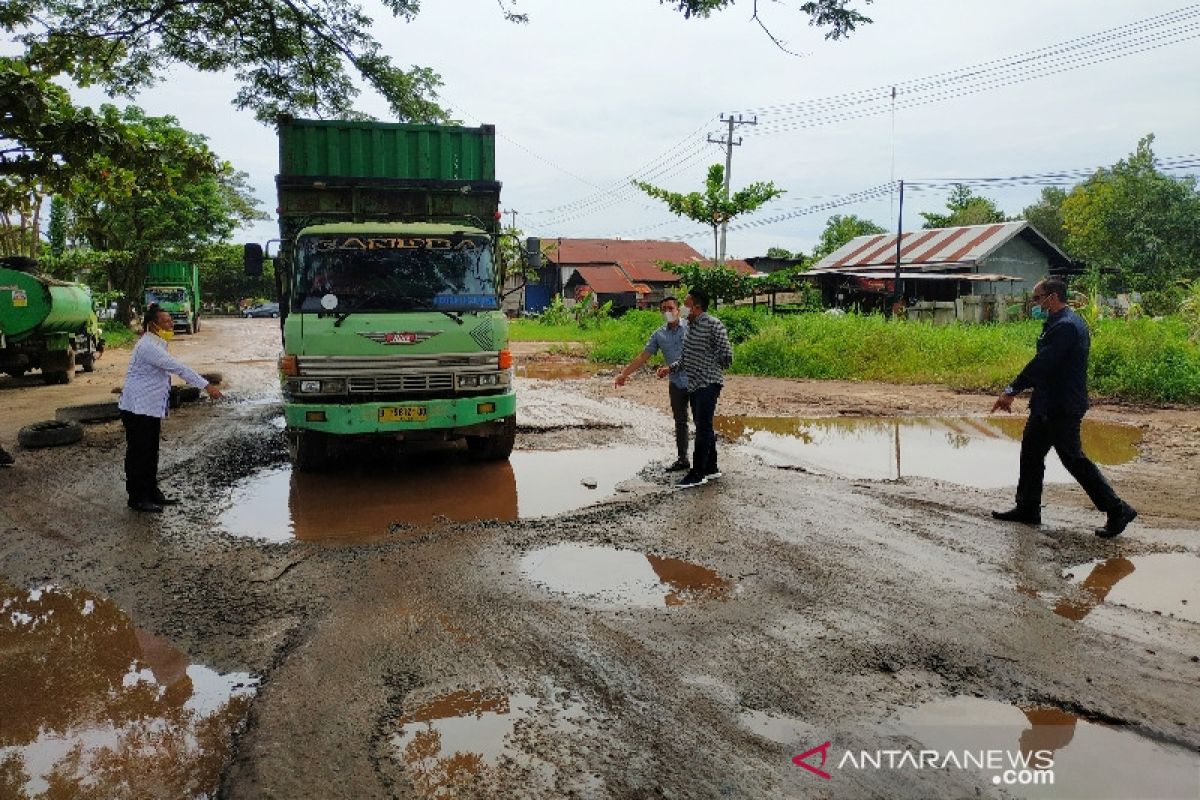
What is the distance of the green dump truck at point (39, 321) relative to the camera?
49.4ft

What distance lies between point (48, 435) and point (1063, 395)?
10.4 m

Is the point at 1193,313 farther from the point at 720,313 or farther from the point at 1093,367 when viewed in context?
the point at 720,313

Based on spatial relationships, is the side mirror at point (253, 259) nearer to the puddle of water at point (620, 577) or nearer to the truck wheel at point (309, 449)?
the truck wheel at point (309, 449)

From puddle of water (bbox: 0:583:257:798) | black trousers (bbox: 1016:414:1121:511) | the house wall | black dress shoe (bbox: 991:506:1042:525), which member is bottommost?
puddle of water (bbox: 0:583:257:798)

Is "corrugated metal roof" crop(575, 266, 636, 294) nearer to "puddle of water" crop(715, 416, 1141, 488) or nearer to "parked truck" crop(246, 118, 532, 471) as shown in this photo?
"puddle of water" crop(715, 416, 1141, 488)

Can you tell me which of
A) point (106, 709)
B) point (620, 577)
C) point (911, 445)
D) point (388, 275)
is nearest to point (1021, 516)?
point (620, 577)

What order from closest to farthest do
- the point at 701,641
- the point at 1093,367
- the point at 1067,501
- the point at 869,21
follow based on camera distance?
the point at 701,641 → the point at 869,21 → the point at 1067,501 → the point at 1093,367

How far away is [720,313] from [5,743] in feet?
59.2

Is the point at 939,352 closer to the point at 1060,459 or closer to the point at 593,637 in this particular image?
the point at 1060,459

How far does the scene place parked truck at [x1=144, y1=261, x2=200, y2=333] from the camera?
1403 inches

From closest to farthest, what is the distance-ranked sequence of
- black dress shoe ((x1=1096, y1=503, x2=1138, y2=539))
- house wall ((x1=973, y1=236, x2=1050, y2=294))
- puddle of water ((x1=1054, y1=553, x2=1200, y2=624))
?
puddle of water ((x1=1054, y1=553, x2=1200, y2=624))
black dress shoe ((x1=1096, y1=503, x2=1138, y2=539))
house wall ((x1=973, y1=236, x2=1050, y2=294))

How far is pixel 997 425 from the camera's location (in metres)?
10.9

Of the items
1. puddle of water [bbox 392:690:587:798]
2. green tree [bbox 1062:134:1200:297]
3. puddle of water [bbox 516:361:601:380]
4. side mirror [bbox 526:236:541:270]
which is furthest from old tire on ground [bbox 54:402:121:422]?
green tree [bbox 1062:134:1200:297]

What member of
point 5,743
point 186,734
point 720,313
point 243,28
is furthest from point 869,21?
point 720,313
